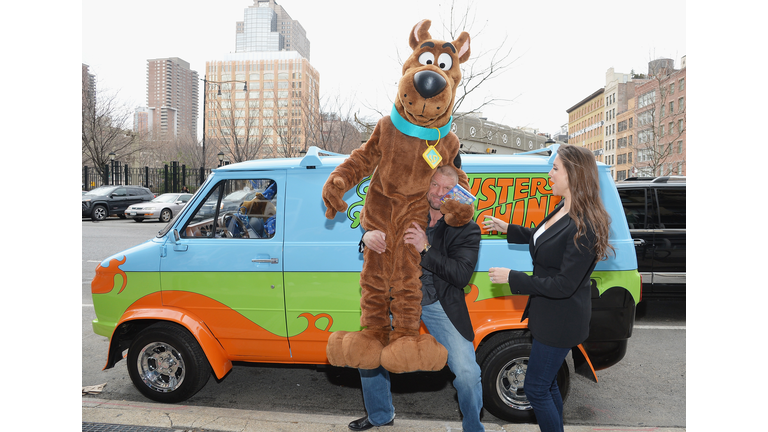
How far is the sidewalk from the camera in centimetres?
335

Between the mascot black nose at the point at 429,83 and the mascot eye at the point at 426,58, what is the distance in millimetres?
184

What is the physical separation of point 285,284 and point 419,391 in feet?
5.62

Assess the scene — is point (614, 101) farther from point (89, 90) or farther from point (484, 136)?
point (484, 136)

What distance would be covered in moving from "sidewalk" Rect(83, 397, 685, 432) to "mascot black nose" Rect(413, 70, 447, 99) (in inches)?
91.6

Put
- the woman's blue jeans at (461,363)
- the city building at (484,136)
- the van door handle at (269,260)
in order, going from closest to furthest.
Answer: the woman's blue jeans at (461,363), the van door handle at (269,260), the city building at (484,136)

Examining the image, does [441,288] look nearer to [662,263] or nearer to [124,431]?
[124,431]

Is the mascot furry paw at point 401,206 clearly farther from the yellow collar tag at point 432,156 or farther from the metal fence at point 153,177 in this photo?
the metal fence at point 153,177

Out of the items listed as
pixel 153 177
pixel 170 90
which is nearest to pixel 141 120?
pixel 153 177

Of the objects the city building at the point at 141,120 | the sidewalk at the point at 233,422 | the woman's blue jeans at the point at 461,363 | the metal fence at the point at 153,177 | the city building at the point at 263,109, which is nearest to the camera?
the woman's blue jeans at the point at 461,363

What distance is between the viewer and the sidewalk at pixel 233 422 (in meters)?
3.35

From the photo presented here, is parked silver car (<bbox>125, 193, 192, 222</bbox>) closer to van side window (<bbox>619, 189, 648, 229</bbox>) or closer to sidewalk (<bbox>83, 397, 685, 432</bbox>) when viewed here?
sidewalk (<bbox>83, 397, 685, 432</bbox>)

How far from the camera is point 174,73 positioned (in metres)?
110

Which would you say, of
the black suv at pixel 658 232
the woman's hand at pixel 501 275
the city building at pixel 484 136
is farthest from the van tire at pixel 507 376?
the city building at pixel 484 136

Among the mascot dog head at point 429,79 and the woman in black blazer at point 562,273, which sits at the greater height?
the mascot dog head at point 429,79
